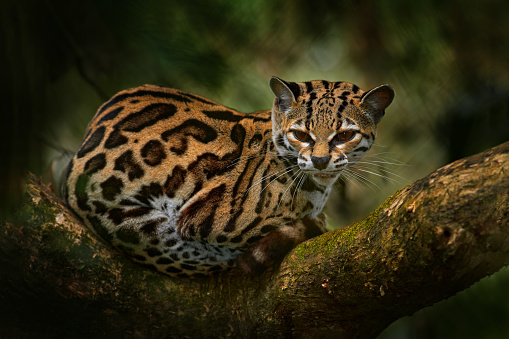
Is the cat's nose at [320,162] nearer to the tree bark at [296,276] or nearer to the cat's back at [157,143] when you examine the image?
the tree bark at [296,276]

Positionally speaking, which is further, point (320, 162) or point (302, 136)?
point (302, 136)

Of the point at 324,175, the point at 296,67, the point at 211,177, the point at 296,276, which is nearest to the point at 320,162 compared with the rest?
the point at 324,175

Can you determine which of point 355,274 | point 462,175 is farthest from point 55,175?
point 462,175

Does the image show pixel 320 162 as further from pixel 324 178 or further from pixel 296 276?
pixel 296 276

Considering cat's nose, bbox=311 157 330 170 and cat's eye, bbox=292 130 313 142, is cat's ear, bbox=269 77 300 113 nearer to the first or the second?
cat's eye, bbox=292 130 313 142

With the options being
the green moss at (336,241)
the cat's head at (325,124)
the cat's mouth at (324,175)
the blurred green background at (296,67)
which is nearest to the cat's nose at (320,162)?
the cat's head at (325,124)

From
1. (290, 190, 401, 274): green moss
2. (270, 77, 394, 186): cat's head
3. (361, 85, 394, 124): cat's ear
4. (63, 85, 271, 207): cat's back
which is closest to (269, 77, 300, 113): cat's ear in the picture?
(270, 77, 394, 186): cat's head

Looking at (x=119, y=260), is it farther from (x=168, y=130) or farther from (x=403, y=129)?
(x=403, y=129)
